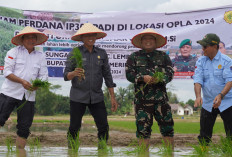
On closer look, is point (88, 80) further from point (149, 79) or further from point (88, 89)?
point (149, 79)

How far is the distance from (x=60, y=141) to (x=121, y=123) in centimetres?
562

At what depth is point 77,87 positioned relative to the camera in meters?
5.82

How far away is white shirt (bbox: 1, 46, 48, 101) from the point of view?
5.73m

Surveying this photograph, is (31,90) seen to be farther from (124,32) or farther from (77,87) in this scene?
(124,32)

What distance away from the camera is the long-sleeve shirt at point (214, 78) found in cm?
551

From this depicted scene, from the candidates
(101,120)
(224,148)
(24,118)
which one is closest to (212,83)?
(224,148)

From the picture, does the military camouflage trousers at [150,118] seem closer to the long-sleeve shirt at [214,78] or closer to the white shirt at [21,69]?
the long-sleeve shirt at [214,78]

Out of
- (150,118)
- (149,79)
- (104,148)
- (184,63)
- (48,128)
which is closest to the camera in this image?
(104,148)

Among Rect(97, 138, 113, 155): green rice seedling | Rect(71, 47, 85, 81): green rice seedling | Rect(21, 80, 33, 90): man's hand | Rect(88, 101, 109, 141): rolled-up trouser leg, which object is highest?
Rect(71, 47, 85, 81): green rice seedling

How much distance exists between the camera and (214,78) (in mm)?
5578

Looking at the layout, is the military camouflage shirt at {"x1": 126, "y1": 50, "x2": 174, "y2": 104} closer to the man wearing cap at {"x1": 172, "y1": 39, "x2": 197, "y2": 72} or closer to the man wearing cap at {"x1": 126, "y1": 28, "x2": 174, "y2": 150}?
the man wearing cap at {"x1": 126, "y1": 28, "x2": 174, "y2": 150}

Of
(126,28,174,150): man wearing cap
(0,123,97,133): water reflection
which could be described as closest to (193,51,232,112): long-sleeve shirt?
(126,28,174,150): man wearing cap

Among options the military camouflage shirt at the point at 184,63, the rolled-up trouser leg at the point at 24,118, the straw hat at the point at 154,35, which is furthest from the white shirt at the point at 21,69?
the military camouflage shirt at the point at 184,63

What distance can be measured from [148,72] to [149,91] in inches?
10.0
